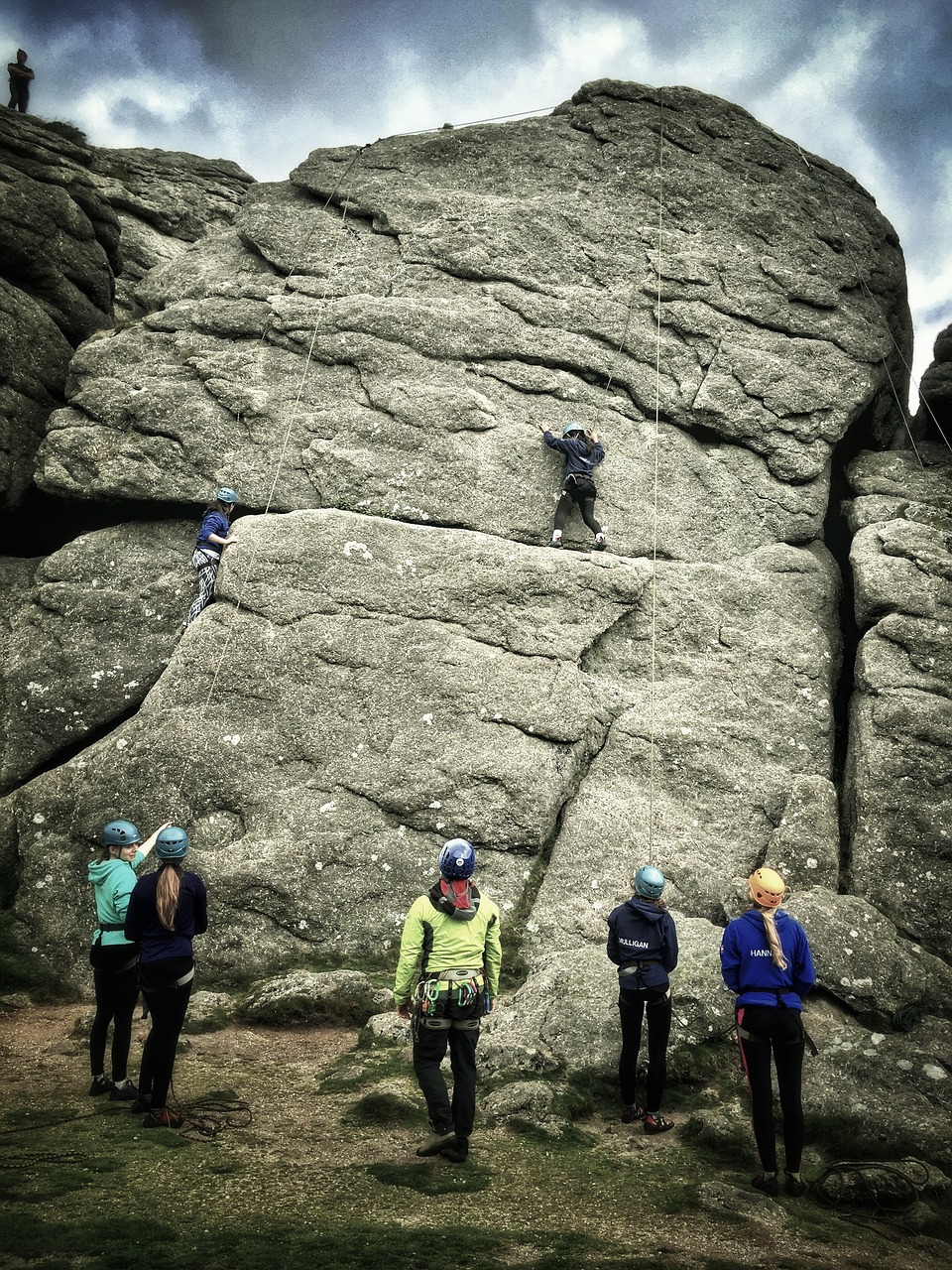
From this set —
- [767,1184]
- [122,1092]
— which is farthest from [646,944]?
[122,1092]

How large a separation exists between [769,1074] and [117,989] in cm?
613

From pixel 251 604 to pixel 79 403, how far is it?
6375mm

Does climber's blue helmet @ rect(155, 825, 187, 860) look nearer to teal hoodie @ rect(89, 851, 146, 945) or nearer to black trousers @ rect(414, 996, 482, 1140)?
teal hoodie @ rect(89, 851, 146, 945)

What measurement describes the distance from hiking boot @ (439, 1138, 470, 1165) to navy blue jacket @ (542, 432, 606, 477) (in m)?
12.0

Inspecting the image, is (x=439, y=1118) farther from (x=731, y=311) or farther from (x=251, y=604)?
(x=731, y=311)

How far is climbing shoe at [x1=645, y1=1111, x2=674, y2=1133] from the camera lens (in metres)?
8.40

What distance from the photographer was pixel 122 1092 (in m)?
8.40

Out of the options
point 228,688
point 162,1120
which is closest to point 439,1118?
point 162,1120

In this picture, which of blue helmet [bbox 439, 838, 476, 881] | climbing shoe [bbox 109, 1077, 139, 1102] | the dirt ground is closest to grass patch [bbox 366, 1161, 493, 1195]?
the dirt ground

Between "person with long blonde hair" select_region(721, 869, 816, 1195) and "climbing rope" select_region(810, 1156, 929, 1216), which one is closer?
"climbing rope" select_region(810, 1156, 929, 1216)

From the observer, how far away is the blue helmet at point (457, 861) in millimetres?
7602

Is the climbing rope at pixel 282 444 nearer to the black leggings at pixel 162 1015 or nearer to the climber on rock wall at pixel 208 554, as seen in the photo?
the climber on rock wall at pixel 208 554

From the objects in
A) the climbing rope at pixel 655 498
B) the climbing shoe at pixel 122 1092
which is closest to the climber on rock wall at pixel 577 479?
the climbing rope at pixel 655 498

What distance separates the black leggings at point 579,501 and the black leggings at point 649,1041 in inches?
382
